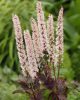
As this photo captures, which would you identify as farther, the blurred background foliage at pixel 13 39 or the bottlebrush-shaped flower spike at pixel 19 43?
the blurred background foliage at pixel 13 39

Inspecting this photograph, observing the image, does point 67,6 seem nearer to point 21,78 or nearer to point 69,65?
point 69,65

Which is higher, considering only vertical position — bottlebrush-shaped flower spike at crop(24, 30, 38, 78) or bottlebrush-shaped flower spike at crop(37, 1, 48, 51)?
bottlebrush-shaped flower spike at crop(37, 1, 48, 51)

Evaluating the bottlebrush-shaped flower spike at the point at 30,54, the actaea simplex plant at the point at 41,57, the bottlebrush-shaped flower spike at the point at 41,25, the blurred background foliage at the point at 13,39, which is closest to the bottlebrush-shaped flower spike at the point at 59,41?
the actaea simplex plant at the point at 41,57

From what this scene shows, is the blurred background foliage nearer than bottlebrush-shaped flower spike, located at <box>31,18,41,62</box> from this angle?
No

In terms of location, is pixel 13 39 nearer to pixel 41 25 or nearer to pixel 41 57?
pixel 41 57

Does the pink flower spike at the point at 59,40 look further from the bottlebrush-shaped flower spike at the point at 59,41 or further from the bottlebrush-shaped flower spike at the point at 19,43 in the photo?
the bottlebrush-shaped flower spike at the point at 19,43

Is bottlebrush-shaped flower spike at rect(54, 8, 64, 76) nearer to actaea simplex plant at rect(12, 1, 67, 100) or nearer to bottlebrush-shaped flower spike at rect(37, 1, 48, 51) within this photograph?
actaea simplex plant at rect(12, 1, 67, 100)

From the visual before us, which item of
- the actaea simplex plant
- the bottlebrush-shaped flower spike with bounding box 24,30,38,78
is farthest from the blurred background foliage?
the bottlebrush-shaped flower spike with bounding box 24,30,38,78

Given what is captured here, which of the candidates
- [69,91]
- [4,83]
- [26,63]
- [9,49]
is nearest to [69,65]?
[9,49]

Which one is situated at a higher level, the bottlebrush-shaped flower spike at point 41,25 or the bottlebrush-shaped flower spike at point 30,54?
the bottlebrush-shaped flower spike at point 41,25
